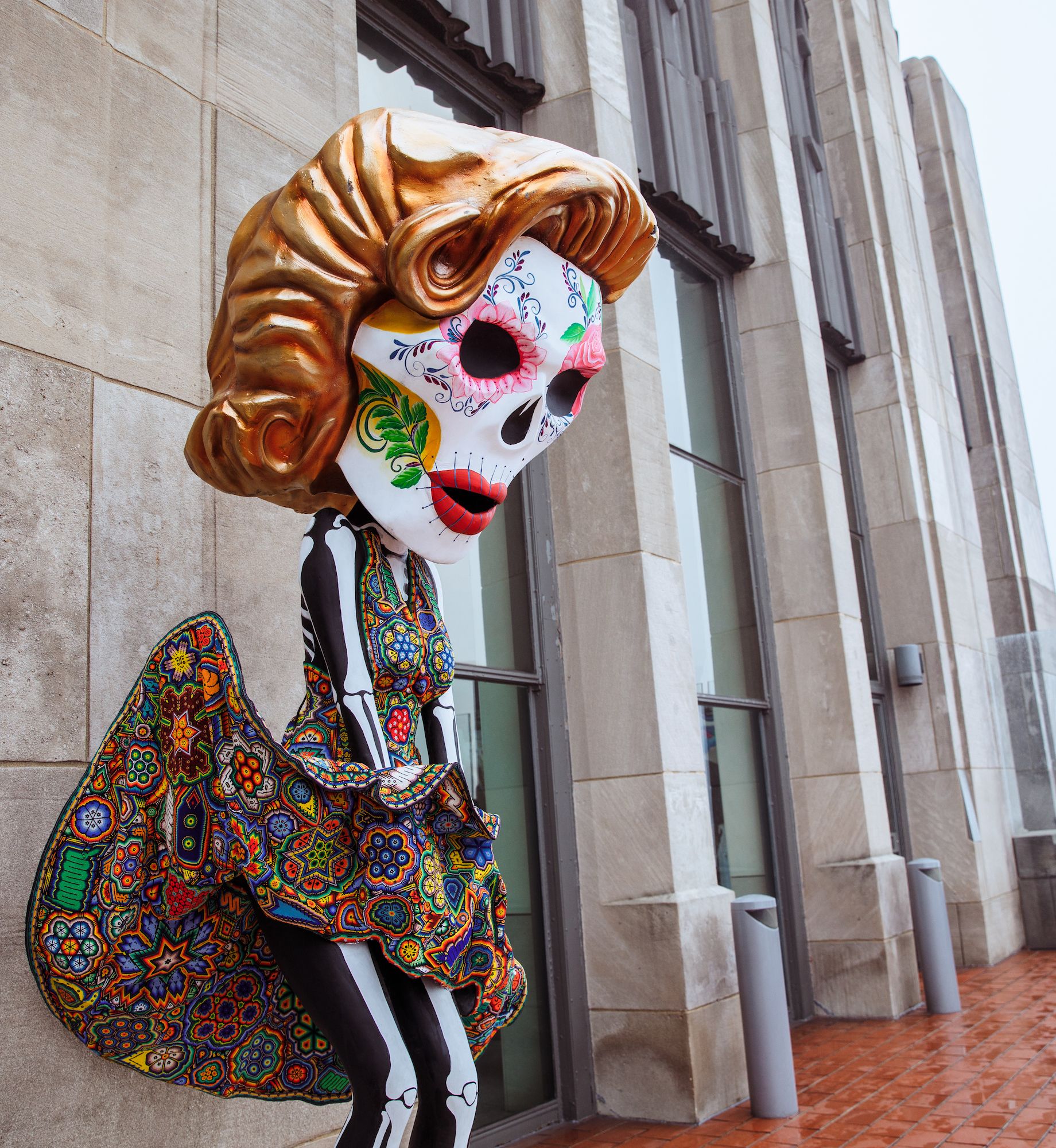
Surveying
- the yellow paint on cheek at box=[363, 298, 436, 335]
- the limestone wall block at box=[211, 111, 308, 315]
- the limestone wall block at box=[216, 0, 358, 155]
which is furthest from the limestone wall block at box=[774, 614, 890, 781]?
the yellow paint on cheek at box=[363, 298, 436, 335]

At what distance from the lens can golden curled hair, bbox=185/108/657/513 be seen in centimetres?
230

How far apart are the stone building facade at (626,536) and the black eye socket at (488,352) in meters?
1.17

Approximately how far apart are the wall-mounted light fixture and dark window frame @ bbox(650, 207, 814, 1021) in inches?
82.4

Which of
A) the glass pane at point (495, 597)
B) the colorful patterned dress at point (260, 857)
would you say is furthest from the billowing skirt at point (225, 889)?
the glass pane at point (495, 597)

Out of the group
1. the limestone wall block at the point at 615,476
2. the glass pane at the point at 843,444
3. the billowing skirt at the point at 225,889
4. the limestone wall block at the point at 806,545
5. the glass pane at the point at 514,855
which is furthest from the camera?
the glass pane at the point at 843,444

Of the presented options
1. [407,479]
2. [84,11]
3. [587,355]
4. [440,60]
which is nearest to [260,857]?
[407,479]

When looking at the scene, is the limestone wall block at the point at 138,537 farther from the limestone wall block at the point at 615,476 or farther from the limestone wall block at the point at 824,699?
the limestone wall block at the point at 824,699

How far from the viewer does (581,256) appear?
102 inches

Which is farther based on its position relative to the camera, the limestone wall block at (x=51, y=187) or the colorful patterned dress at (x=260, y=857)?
the limestone wall block at (x=51, y=187)

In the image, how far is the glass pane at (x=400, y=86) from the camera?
5.13m

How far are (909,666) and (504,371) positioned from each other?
749 cm

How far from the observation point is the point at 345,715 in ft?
7.52

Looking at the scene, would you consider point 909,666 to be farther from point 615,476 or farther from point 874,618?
point 615,476

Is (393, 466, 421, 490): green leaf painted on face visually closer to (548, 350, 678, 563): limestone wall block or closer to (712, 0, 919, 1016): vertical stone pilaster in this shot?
(548, 350, 678, 563): limestone wall block
